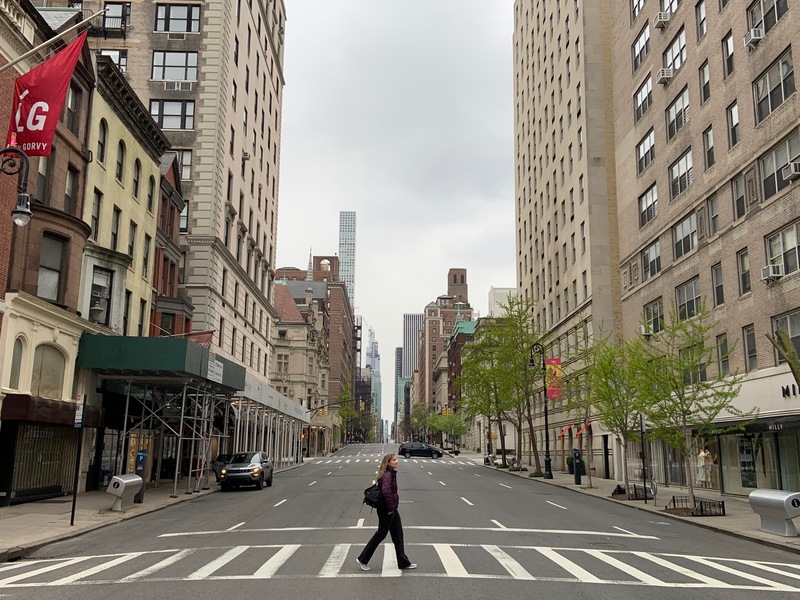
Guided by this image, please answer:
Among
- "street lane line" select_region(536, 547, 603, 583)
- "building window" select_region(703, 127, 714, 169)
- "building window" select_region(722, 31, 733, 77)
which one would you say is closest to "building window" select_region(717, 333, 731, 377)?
"building window" select_region(703, 127, 714, 169)

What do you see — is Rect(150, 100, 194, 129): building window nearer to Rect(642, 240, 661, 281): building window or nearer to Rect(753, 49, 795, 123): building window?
Rect(642, 240, 661, 281): building window

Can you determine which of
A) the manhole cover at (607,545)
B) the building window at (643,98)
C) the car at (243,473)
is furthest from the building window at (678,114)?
the car at (243,473)

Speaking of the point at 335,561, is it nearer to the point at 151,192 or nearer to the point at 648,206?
the point at 151,192

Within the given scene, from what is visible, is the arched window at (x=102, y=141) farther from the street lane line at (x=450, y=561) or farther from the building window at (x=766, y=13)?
the building window at (x=766, y=13)

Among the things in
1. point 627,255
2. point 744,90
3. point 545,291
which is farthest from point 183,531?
point 545,291

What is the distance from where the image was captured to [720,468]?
32.3 metres

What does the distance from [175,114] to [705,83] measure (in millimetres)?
32085

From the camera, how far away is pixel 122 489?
2170cm

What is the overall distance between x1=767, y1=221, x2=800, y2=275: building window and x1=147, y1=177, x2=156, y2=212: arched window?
27.7m

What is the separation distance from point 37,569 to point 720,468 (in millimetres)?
28701

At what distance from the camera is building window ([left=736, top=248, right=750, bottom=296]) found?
96.3 ft

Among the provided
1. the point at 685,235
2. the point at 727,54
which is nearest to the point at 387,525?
the point at 727,54

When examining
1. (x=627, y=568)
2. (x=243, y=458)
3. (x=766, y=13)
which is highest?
(x=766, y=13)

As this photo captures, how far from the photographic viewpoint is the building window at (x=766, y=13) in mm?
27406
